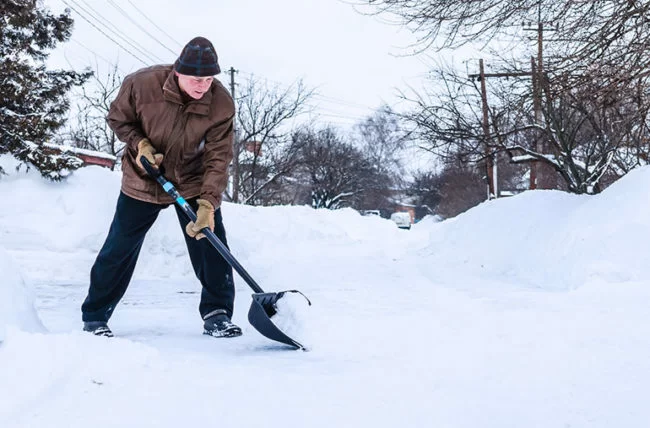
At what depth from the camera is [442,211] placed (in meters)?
41.6

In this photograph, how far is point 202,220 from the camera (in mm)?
3016

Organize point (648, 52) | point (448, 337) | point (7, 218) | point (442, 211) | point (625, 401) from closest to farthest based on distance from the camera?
point (625, 401)
point (448, 337)
point (648, 52)
point (7, 218)
point (442, 211)

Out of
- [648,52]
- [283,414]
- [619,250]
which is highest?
[648,52]

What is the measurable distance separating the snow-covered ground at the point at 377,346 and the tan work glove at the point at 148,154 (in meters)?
0.79

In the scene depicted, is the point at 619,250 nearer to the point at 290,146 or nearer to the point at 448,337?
the point at 448,337

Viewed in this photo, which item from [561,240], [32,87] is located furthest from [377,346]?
[32,87]

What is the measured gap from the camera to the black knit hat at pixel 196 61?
9.62 ft

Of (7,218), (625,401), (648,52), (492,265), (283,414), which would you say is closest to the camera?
(283,414)

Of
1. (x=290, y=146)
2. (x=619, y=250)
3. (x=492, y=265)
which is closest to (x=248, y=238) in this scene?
(x=492, y=265)

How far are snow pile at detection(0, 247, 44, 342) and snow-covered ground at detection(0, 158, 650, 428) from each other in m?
0.01

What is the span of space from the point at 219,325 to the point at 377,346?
0.91 m

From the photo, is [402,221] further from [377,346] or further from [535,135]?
[377,346]

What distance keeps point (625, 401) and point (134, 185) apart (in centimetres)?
247

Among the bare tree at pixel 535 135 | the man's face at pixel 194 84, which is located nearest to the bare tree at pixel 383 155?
the bare tree at pixel 535 135
